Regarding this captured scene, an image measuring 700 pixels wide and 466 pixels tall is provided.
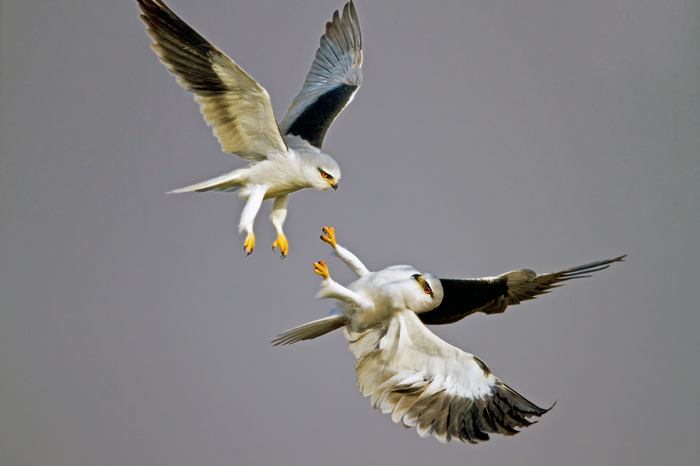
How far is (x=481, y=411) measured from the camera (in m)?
4.02

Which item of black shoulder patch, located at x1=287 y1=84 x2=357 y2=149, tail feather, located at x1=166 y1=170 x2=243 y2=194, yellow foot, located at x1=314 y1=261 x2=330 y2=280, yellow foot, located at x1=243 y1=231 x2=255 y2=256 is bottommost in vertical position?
yellow foot, located at x1=314 y1=261 x2=330 y2=280

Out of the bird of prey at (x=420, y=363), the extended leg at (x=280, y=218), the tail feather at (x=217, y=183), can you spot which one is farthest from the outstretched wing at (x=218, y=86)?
the bird of prey at (x=420, y=363)

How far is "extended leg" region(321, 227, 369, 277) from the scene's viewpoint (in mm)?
4419

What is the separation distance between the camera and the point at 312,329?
427 cm

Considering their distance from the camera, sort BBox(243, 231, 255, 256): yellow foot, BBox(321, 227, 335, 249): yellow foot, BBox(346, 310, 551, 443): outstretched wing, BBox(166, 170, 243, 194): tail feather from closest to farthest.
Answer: BBox(346, 310, 551, 443): outstretched wing < BBox(243, 231, 255, 256): yellow foot < BBox(166, 170, 243, 194): tail feather < BBox(321, 227, 335, 249): yellow foot

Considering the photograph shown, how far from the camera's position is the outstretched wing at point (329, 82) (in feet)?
16.0

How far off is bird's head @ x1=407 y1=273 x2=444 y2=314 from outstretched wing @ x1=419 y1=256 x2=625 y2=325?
2.5 inches

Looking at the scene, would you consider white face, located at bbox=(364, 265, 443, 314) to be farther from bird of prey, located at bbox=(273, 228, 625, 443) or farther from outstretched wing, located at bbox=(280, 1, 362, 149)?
outstretched wing, located at bbox=(280, 1, 362, 149)

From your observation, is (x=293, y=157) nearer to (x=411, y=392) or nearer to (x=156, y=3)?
(x=156, y=3)

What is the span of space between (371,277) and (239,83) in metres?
1.16

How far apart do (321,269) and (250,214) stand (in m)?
0.47

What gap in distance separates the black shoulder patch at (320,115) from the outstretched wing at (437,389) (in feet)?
4.07

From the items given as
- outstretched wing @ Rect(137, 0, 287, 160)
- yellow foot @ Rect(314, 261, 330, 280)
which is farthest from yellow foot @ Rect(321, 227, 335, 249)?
outstretched wing @ Rect(137, 0, 287, 160)

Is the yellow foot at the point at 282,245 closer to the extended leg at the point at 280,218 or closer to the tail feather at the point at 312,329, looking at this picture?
the extended leg at the point at 280,218
